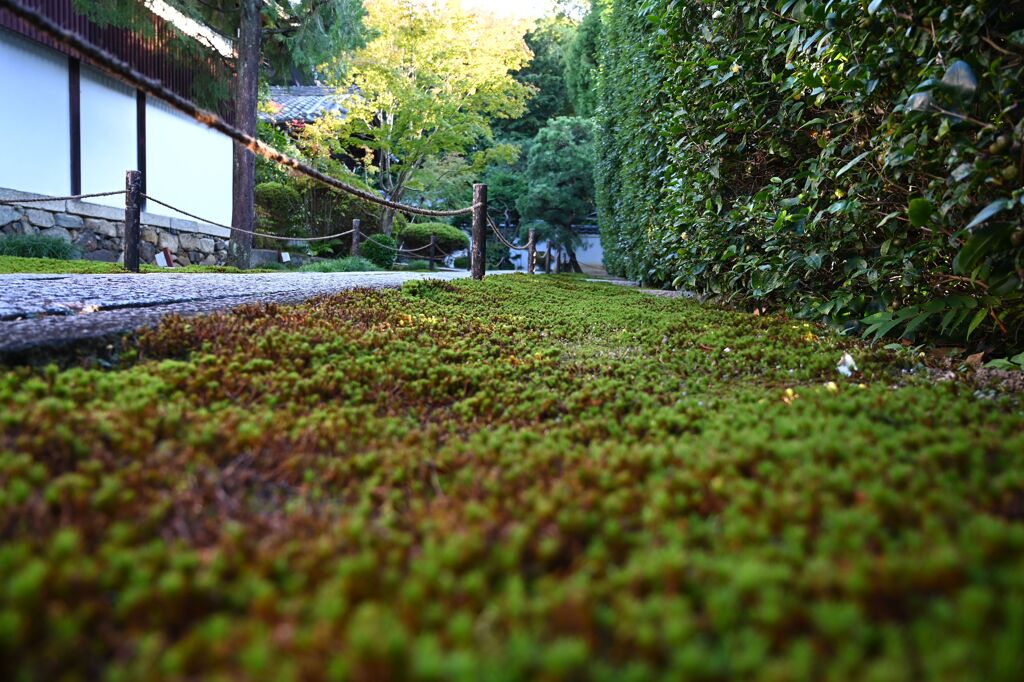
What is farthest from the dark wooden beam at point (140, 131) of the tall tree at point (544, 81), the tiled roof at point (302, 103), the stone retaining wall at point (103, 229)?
the tall tree at point (544, 81)

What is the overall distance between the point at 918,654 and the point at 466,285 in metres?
4.77

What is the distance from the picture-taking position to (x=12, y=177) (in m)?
8.05

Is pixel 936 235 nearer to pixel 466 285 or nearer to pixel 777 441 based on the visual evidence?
pixel 777 441

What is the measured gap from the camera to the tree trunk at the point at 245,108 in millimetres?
10500

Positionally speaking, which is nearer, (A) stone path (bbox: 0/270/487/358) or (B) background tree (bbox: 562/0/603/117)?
(A) stone path (bbox: 0/270/487/358)

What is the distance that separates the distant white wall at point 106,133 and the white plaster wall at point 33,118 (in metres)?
0.32

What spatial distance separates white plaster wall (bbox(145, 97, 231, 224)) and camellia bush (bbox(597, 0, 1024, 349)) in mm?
9325

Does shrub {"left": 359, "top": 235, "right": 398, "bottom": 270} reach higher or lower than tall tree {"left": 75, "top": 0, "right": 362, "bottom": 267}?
lower

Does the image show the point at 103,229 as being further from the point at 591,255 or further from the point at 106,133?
the point at 591,255

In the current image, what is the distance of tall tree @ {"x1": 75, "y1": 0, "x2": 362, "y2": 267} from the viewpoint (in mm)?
10547

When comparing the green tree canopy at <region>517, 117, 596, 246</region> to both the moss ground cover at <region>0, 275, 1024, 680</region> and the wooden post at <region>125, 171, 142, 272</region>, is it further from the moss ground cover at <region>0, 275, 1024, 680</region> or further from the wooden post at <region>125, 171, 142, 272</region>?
the moss ground cover at <region>0, 275, 1024, 680</region>

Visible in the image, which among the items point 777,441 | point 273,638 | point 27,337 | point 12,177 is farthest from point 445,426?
point 12,177

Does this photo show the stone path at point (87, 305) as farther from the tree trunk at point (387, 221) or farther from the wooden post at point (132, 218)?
the tree trunk at point (387, 221)

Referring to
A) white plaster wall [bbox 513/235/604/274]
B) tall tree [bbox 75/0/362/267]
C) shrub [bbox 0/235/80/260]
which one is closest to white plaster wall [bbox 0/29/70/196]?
shrub [bbox 0/235/80/260]
